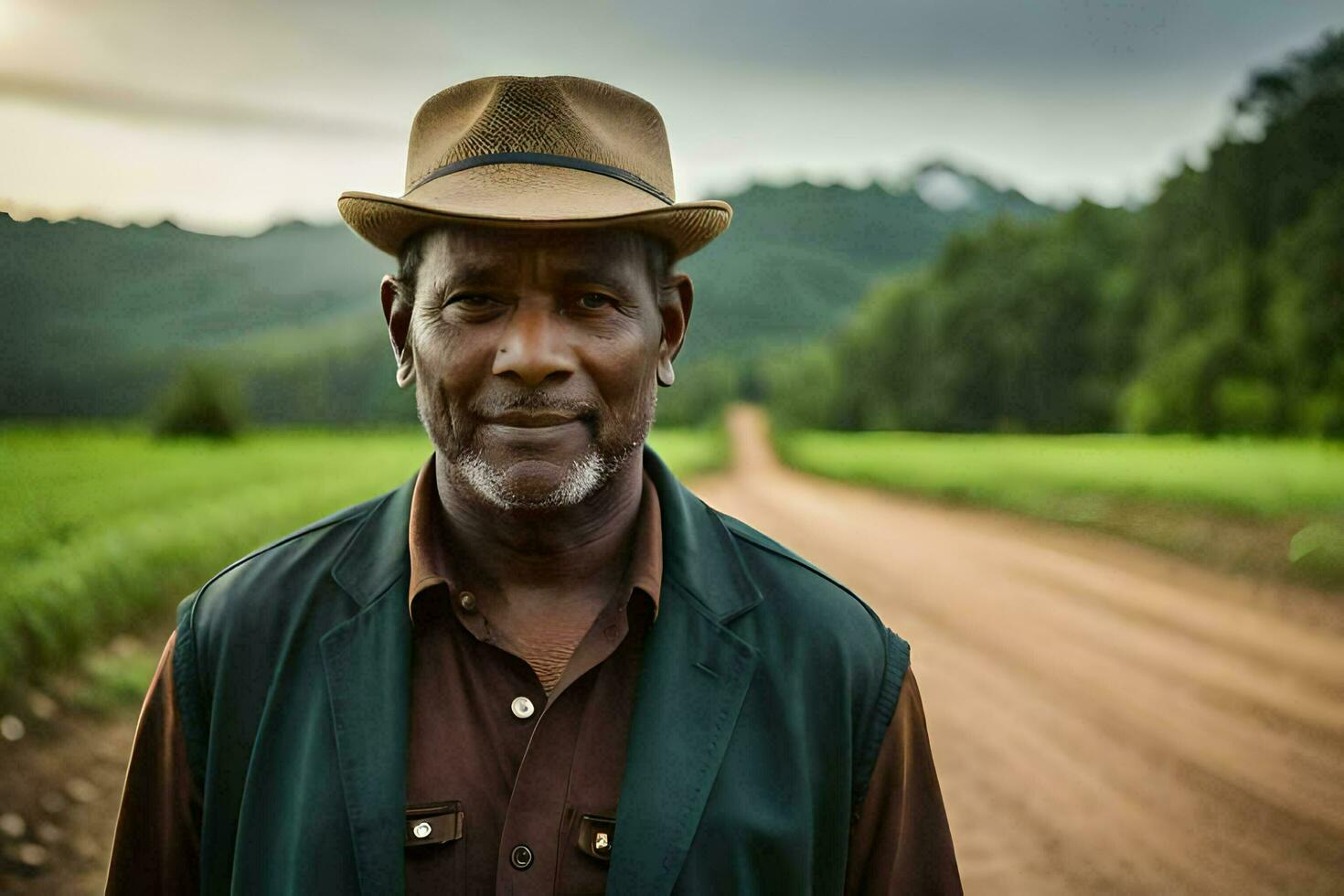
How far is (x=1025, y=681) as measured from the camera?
6332 mm

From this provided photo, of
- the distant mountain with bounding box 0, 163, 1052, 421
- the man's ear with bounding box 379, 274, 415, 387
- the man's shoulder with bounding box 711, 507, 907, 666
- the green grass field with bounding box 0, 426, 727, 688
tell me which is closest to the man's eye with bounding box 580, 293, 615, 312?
the man's ear with bounding box 379, 274, 415, 387

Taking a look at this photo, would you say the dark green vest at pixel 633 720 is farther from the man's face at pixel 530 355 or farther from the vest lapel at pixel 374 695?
the man's face at pixel 530 355

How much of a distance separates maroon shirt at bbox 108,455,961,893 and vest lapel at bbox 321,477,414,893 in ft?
0.12

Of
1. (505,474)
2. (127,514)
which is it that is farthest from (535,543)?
(127,514)

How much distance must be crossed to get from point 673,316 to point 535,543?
0.52 m

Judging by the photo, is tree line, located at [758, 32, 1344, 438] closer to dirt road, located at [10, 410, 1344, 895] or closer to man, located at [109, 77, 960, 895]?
dirt road, located at [10, 410, 1344, 895]

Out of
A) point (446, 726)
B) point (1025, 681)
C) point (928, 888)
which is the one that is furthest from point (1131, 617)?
point (446, 726)

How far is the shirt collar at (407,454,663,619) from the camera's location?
150 centimetres

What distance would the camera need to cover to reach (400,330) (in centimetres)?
168

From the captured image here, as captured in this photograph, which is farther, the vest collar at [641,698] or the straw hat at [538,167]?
the straw hat at [538,167]

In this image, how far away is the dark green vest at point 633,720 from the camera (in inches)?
52.8

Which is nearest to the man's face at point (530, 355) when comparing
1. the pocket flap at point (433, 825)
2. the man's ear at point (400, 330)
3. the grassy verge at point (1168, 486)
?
the man's ear at point (400, 330)

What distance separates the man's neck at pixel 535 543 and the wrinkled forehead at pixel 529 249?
362mm

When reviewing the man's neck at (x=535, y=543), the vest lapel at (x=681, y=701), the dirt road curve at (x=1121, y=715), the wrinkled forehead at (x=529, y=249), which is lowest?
the dirt road curve at (x=1121, y=715)
